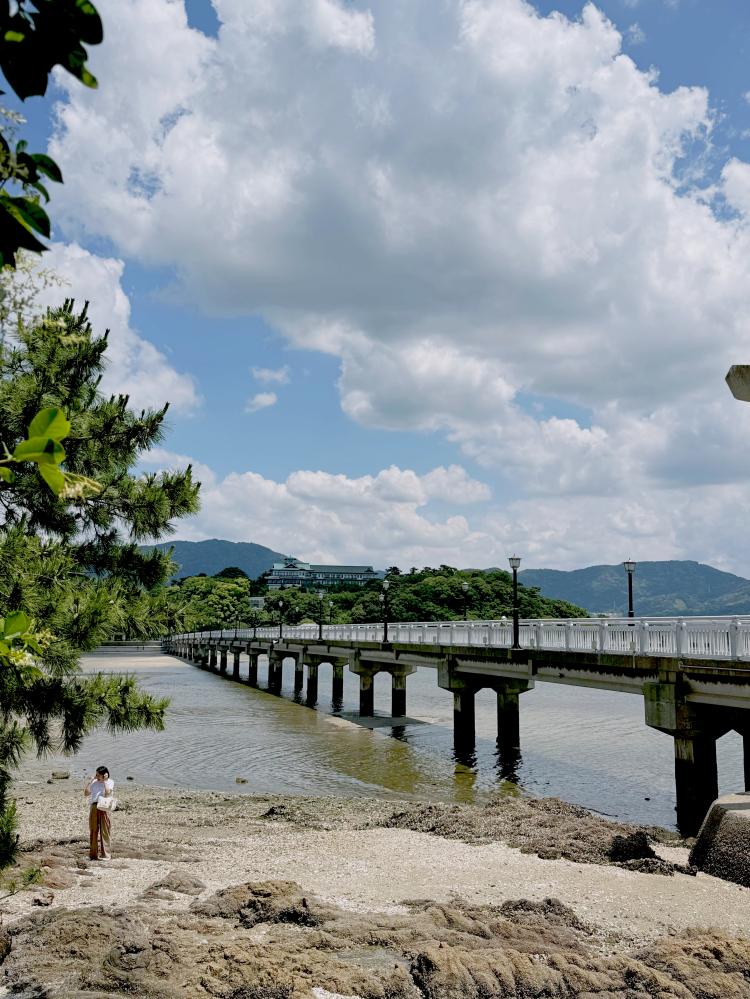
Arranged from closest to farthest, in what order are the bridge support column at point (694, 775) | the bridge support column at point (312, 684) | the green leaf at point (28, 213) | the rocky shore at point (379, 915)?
the green leaf at point (28, 213) → the rocky shore at point (379, 915) → the bridge support column at point (694, 775) → the bridge support column at point (312, 684)

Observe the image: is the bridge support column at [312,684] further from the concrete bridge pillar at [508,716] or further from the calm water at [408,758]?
the concrete bridge pillar at [508,716]

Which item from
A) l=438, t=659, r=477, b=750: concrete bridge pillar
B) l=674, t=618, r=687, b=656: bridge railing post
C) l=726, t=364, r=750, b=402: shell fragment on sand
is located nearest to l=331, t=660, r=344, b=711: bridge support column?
l=438, t=659, r=477, b=750: concrete bridge pillar

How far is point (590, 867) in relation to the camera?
12.6m

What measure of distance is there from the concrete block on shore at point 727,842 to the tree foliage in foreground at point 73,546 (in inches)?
340

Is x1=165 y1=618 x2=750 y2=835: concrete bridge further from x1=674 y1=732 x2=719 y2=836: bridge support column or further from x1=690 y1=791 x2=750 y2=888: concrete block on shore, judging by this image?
x1=690 y1=791 x2=750 y2=888: concrete block on shore

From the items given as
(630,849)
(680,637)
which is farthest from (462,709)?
(630,849)

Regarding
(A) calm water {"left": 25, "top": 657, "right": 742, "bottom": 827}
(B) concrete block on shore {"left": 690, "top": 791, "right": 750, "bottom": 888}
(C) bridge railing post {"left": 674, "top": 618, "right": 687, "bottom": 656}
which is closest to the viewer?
(B) concrete block on shore {"left": 690, "top": 791, "right": 750, "bottom": 888}

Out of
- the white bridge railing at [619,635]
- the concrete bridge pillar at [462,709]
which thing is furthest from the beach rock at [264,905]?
the concrete bridge pillar at [462,709]

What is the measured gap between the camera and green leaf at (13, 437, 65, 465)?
171 cm

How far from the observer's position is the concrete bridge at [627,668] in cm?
1750

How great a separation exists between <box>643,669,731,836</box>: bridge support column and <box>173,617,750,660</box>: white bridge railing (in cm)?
93

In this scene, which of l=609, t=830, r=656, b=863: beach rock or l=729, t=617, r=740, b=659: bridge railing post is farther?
l=729, t=617, r=740, b=659: bridge railing post

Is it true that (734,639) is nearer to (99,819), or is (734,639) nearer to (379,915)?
(379,915)

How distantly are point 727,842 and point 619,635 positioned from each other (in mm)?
9569
